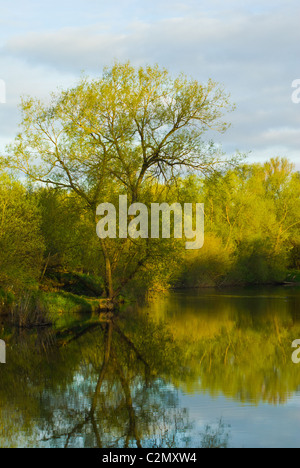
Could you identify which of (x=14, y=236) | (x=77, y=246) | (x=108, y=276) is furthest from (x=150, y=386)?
(x=77, y=246)

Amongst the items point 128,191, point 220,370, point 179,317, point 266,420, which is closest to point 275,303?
point 179,317

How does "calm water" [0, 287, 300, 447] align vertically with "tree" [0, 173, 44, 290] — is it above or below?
below

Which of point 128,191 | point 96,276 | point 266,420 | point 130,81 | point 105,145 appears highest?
point 130,81

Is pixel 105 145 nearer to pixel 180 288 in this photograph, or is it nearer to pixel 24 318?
pixel 24 318

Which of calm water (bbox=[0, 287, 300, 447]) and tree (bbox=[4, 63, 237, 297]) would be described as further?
tree (bbox=[4, 63, 237, 297])

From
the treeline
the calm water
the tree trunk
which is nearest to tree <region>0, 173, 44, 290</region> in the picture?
the treeline

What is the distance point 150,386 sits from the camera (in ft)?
36.6

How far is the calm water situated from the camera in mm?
8062

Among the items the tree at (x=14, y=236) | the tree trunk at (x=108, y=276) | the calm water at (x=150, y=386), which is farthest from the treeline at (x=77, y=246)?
the calm water at (x=150, y=386)

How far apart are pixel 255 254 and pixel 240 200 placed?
5.02m

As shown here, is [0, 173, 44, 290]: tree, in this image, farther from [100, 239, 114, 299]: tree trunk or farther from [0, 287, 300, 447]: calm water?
[100, 239, 114, 299]: tree trunk

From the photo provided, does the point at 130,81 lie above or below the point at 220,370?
above

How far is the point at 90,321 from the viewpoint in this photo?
22344 millimetres

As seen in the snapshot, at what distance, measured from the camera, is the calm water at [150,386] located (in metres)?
8.06
